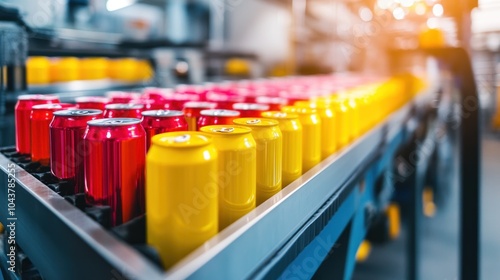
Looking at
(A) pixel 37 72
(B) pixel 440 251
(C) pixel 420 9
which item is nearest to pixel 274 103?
(C) pixel 420 9

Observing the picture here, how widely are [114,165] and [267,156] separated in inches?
10.0

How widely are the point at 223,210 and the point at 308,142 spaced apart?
0.33 m

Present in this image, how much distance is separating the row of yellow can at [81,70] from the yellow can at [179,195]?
2.16m

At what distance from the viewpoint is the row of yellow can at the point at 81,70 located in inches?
101

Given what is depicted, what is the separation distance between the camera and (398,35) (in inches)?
118

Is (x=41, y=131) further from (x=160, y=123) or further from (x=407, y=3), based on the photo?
(x=407, y=3)

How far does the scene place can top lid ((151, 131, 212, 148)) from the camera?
51 centimetres

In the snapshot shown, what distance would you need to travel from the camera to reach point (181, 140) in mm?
536

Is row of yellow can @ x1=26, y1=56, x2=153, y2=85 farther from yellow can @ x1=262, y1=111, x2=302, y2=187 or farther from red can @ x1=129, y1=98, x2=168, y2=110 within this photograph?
yellow can @ x1=262, y1=111, x2=302, y2=187

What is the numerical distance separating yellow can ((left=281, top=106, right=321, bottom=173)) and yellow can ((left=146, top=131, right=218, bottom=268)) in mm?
379

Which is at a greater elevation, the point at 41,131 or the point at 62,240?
the point at 41,131

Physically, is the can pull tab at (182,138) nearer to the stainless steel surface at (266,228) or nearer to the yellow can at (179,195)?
the yellow can at (179,195)

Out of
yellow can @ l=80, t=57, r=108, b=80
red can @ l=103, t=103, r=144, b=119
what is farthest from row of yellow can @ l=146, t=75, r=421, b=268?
yellow can @ l=80, t=57, r=108, b=80

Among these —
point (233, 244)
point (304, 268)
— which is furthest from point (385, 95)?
point (233, 244)
